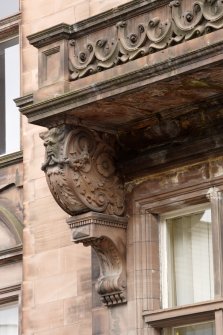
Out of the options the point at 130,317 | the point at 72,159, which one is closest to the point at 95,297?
the point at 130,317

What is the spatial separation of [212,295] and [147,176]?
58.8 inches

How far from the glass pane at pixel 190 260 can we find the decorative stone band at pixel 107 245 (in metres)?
0.52

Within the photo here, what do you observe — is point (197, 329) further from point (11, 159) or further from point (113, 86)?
point (11, 159)

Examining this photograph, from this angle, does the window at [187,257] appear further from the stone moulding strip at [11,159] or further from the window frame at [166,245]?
the stone moulding strip at [11,159]

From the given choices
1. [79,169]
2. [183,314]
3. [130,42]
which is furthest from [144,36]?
[183,314]

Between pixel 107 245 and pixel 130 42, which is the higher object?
pixel 130 42

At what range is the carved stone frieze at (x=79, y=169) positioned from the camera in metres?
16.5

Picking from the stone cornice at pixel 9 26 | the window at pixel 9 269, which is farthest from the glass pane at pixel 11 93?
the window at pixel 9 269

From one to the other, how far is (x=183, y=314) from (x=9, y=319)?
9.98 ft

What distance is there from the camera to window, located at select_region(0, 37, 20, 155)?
63.8ft

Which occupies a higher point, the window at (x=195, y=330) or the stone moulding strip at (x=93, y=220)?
the stone moulding strip at (x=93, y=220)

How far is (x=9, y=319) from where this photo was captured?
1872 cm

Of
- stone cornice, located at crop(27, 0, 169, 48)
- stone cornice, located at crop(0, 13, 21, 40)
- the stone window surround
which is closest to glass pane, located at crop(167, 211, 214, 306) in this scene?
the stone window surround

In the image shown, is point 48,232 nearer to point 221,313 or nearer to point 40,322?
point 40,322
